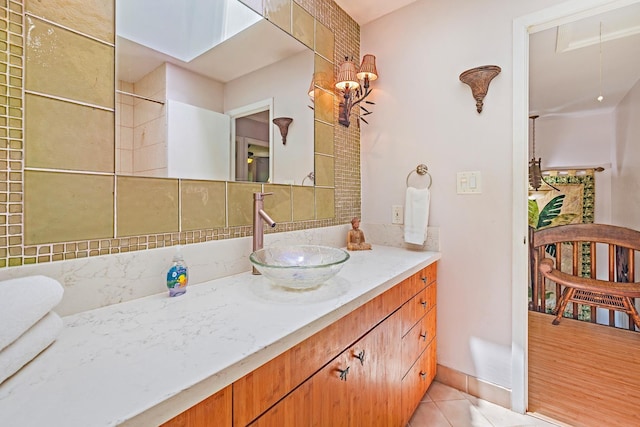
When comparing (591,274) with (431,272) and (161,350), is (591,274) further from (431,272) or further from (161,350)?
(161,350)

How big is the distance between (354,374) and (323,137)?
1.21 metres

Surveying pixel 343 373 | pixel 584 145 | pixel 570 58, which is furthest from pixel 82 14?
pixel 584 145

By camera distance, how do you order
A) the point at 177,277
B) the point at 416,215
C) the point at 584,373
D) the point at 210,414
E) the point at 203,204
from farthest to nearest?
the point at 584,373 < the point at 416,215 < the point at 203,204 < the point at 177,277 < the point at 210,414

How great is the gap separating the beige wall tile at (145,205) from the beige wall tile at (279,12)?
36.3 inches

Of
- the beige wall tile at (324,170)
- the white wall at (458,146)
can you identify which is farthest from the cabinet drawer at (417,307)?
the beige wall tile at (324,170)

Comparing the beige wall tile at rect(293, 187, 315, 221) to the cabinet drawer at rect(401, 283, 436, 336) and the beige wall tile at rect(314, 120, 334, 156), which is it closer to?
the beige wall tile at rect(314, 120, 334, 156)

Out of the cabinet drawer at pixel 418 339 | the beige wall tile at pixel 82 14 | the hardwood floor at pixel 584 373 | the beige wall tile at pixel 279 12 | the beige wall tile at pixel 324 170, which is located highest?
the beige wall tile at pixel 279 12

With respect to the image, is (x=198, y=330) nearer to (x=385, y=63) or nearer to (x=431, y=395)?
(x=431, y=395)

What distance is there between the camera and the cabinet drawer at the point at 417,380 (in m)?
1.28

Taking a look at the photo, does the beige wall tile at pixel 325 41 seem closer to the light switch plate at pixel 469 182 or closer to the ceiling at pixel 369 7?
the ceiling at pixel 369 7

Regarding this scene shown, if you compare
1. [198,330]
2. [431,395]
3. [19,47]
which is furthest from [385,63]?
[431,395]

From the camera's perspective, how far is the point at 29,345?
0.54m

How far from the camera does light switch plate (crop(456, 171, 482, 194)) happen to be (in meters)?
1.53

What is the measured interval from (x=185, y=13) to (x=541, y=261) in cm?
314
